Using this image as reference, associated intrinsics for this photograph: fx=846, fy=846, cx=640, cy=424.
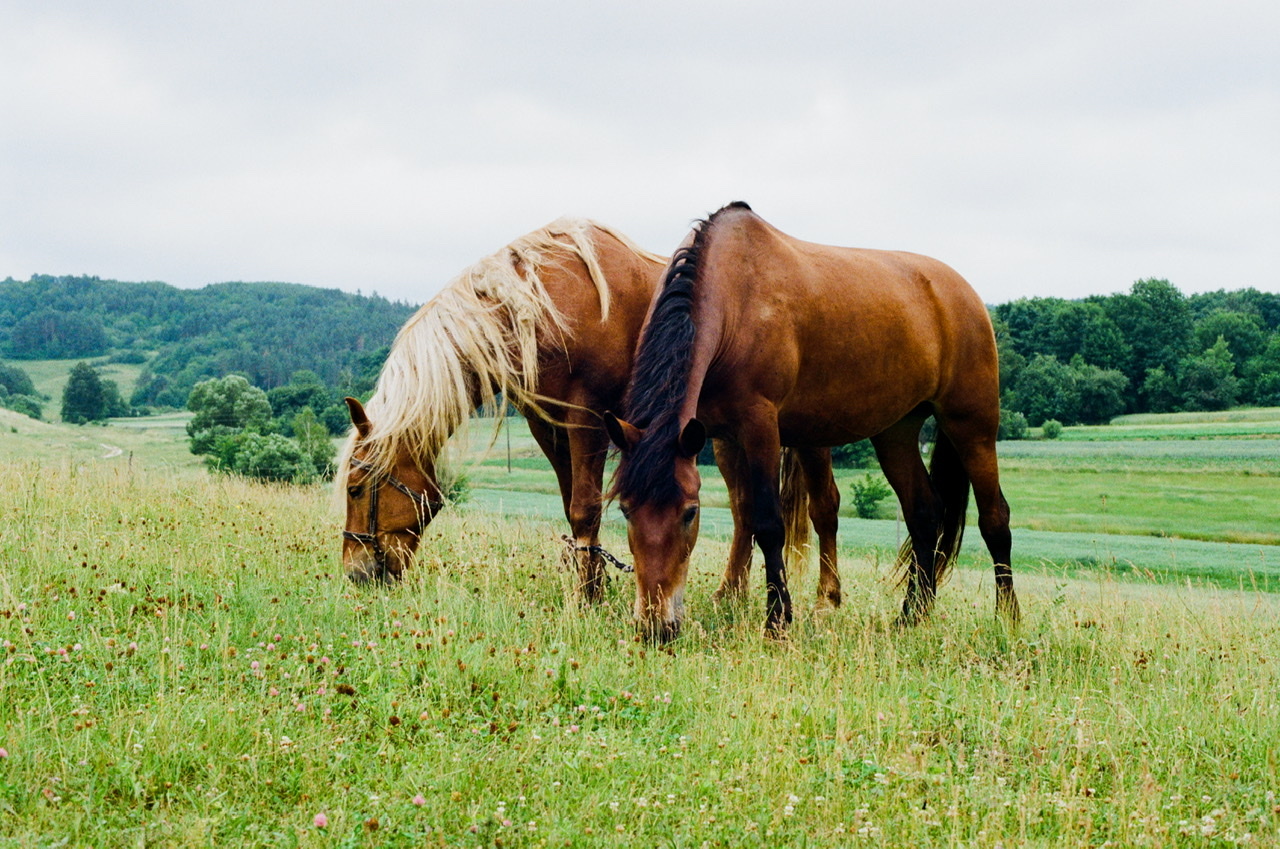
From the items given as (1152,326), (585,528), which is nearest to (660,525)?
(585,528)

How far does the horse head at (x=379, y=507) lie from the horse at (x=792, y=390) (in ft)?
5.54

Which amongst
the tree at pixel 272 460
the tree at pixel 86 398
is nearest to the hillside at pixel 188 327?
the tree at pixel 86 398

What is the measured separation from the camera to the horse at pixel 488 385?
598 cm

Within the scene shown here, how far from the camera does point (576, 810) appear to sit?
2.96 metres

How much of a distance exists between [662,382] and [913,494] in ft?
11.4

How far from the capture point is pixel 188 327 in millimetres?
102188

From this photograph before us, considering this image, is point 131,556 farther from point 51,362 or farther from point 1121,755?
point 51,362

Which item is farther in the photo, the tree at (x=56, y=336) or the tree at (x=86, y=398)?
the tree at (x=56, y=336)

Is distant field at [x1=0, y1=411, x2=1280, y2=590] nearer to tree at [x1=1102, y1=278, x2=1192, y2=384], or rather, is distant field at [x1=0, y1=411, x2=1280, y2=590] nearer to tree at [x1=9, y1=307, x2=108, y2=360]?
tree at [x1=1102, y1=278, x2=1192, y2=384]

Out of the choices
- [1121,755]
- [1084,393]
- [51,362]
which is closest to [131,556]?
[1121,755]

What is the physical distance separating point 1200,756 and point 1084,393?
58.1 meters

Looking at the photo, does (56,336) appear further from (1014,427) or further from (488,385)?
(488,385)

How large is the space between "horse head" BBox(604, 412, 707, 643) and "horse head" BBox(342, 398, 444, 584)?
199 centimetres

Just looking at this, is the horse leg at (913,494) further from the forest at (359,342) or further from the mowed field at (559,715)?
the forest at (359,342)
